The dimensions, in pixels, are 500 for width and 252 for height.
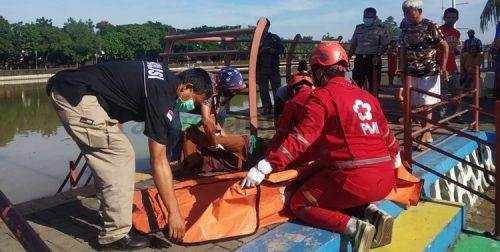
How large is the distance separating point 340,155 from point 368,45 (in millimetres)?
4224

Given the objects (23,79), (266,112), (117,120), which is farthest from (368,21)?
(23,79)

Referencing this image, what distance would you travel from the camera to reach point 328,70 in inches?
112

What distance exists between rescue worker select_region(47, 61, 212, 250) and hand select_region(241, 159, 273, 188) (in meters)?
0.49

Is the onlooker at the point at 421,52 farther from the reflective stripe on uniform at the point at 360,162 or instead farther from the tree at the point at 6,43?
the tree at the point at 6,43

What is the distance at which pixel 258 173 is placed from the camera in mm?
2707

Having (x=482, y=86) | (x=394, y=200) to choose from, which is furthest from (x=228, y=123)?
(x=482, y=86)

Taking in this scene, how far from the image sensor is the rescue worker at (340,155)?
105 inches

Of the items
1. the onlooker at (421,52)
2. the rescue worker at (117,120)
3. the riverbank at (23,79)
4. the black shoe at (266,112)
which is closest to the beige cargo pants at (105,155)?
the rescue worker at (117,120)

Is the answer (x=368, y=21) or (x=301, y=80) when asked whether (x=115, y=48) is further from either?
(x=301, y=80)

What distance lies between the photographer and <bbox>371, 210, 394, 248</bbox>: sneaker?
107 inches

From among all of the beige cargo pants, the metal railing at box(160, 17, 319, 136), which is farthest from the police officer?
the beige cargo pants

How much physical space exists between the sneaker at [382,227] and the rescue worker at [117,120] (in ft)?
4.09

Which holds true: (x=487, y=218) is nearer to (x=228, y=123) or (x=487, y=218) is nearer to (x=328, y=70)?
(x=328, y=70)

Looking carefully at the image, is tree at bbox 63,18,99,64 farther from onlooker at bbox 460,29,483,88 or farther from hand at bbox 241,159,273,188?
hand at bbox 241,159,273,188
